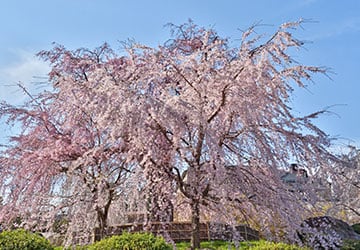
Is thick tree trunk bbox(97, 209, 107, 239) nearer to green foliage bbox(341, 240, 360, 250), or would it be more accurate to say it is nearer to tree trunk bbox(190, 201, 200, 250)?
tree trunk bbox(190, 201, 200, 250)

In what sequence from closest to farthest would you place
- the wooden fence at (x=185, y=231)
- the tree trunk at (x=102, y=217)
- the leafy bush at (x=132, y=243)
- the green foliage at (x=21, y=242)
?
the leafy bush at (x=132, y=243) < the green foliage at (x=21, y=242) < the tree trunk at (x=102, y=217) < the wooden fence at (x=185, y=231)

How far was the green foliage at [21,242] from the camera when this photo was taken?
189 inches

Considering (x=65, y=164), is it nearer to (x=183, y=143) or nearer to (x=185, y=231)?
(x=183, y=143)

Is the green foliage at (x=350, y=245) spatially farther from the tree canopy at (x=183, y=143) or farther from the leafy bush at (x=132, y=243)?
the leafy bush at (x=132, y=243)

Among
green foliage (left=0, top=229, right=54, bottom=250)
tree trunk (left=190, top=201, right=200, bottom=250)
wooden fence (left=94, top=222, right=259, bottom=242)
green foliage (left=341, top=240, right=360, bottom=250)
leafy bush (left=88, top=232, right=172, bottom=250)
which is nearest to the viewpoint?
leafy bush (left=88, top=232, right=172, bottom=250)

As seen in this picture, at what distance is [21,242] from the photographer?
4.87 m

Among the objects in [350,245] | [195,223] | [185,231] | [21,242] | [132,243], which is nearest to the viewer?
[132,243]

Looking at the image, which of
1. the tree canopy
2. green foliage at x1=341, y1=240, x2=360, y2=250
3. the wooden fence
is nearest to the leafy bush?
the tree canopy

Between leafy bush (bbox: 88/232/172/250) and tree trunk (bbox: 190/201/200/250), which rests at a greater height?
tree trunk (bbox: 190/201/200/250)

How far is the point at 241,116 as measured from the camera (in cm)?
537

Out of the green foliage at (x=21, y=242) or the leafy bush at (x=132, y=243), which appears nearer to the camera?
the leafy bush at (x=132, y=243)

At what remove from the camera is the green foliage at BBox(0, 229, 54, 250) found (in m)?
4.80

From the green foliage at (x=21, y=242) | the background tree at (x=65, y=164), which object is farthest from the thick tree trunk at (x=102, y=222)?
the green foliage at (x=21, y=242)

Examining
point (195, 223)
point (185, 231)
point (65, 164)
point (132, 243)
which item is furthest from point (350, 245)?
point (65, 164)
